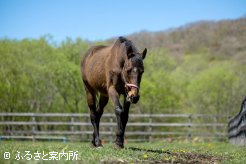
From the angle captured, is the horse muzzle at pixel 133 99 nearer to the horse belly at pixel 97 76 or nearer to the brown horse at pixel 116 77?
the brown horse at pixel 116 77

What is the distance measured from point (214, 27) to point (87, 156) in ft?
497

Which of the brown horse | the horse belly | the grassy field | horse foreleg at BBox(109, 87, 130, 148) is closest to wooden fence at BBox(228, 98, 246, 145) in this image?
the grassy field

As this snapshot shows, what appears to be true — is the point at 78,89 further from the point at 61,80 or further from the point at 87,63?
the point at 87,63

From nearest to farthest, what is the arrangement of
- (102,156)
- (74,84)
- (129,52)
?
(102,156) < (129,52) < (74,84)

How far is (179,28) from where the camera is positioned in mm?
148375

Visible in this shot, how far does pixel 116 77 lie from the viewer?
8.65 meters

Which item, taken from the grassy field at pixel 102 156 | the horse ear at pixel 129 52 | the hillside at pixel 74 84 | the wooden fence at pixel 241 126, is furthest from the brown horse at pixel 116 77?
the hillside at pixel 74 84

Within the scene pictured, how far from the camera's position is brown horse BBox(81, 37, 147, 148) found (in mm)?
8094

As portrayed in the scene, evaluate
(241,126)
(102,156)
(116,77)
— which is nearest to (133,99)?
(116,77)

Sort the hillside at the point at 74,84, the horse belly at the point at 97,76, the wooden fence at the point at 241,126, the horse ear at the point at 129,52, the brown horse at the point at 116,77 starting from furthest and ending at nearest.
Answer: the hillside at the point at 74,84
the wooden fence at the point at 241,126
the horse belly at the point at 97,76
the horse ear at the point at 129,52
the brown horse at the point at 116,77

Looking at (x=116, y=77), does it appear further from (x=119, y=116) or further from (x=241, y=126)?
(x=241, y=126)

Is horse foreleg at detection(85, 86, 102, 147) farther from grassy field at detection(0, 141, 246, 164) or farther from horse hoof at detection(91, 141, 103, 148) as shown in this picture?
grassy field at detection(0, 141, 246, 164)

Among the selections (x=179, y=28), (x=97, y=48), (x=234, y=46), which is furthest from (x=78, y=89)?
(x=179, y=28)

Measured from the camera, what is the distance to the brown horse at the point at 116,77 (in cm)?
809
